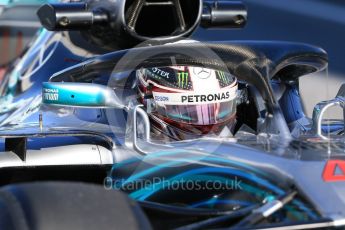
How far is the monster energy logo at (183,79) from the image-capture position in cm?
288

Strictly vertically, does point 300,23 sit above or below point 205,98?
below

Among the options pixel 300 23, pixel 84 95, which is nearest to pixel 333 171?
pixel 84 95

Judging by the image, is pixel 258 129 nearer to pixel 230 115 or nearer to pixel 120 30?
pixel 230 115

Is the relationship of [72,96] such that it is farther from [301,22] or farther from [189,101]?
[301,22]

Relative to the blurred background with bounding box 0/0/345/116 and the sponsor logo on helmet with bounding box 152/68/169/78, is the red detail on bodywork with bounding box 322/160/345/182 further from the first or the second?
the blurred background with bounding box 0/0/345/116

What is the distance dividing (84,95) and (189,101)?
0.46 m

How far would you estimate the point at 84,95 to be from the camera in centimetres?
255

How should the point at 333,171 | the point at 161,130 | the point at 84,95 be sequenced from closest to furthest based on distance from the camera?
the point at 333,171 → the point at 84,95 → the point at 161,130

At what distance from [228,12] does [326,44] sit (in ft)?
11.4

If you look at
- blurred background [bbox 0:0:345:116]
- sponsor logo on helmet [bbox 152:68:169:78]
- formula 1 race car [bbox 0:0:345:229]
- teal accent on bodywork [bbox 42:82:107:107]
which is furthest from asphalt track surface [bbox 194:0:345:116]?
teal accent on bodywork [bbox 42:82:107:107]

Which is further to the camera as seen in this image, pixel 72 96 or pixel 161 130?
pixel 161 130

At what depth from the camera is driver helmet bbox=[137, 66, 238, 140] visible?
2.85 meters

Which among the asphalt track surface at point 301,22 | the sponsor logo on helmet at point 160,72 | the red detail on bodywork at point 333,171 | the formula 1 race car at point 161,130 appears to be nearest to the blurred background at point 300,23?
the asphalt track surface at point 301,22

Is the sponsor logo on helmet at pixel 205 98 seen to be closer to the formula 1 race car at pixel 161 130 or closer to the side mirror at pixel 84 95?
the formula 1 race car at pixel 161 130
